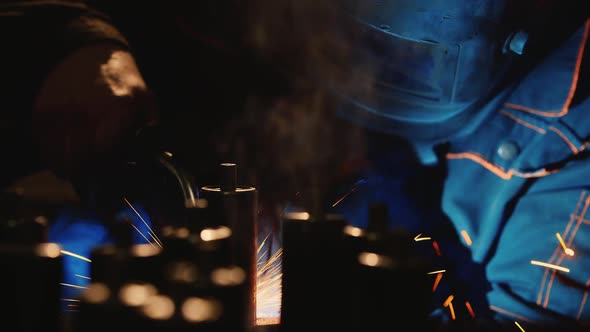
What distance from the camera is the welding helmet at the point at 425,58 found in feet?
6.54

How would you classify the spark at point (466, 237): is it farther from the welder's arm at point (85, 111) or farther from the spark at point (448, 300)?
the welder's arm at point (85, 111)

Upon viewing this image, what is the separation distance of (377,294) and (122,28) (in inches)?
77.7

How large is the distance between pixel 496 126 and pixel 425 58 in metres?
0.52

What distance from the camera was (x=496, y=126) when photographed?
→ 239 centimetres

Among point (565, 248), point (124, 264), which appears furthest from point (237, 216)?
point (565, 248)

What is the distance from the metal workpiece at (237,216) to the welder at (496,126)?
1131mm

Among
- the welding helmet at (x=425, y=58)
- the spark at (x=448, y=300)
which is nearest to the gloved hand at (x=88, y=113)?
the welding helmet at (x=425, y=58)

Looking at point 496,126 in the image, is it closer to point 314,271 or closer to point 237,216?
point 237,216

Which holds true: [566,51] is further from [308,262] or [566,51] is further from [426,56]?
[308,262]

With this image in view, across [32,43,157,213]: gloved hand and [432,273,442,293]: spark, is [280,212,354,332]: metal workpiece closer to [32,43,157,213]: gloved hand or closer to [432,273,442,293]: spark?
[32,43,157,213]: gloved hand

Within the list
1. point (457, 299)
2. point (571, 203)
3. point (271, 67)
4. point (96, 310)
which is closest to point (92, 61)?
point (271, 67)

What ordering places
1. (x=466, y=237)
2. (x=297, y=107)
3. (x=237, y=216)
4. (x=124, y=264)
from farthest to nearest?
(x=297, y=107) → (x=466, y=237) → (x=237, y=216) → (x=124, y=264)

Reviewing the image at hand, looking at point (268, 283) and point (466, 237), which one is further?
point (466, 237)

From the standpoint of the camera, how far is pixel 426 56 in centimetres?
219
